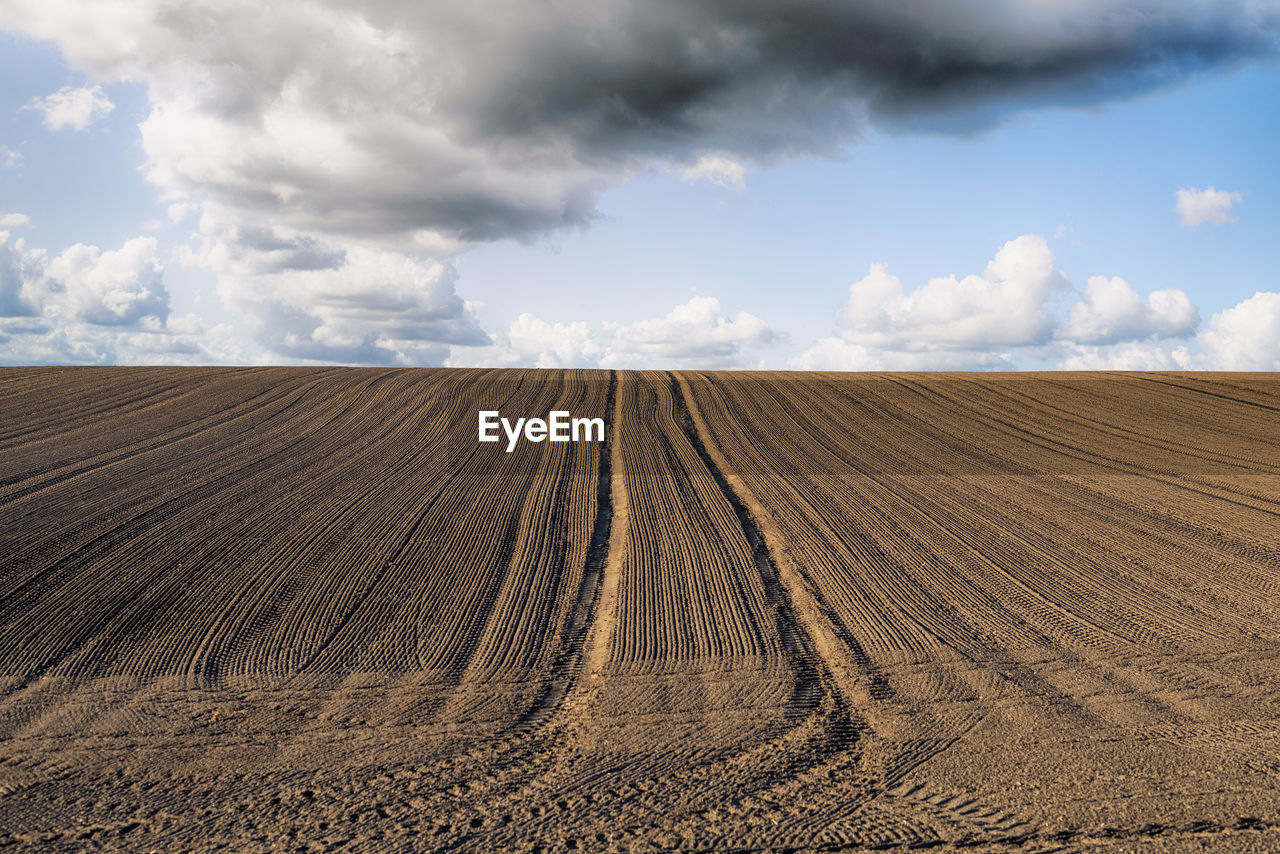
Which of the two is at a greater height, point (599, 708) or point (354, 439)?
point (354, 439)

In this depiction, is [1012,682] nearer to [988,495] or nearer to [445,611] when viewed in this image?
[445,611]

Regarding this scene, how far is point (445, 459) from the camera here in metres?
15.6

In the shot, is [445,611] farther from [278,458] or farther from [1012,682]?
[278,458]

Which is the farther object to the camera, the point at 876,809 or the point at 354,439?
the point at 354,439

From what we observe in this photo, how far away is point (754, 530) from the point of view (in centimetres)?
1087

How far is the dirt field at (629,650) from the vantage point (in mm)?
4324

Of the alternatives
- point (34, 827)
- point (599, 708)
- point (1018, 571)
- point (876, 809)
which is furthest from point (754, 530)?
point (34, 827)

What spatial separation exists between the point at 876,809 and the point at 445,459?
1245cm

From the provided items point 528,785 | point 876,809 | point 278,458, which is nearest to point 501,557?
point 528,785

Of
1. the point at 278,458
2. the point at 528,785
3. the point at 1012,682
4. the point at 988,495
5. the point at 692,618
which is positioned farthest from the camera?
the point at 278,458

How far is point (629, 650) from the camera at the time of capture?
6832 mm

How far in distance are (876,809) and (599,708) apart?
2.08m

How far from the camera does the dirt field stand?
14.2ft

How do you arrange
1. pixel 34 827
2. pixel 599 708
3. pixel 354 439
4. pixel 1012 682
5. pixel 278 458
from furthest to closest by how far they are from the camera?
pixel 354 439
pixel 278 458
pixel 1012 682
pixel 599 708
pixel 34 827
